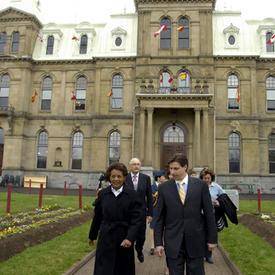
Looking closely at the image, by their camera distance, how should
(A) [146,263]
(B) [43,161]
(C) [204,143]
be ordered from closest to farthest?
(A) [146,263]
(C) [204,143]
(B) [43,161]

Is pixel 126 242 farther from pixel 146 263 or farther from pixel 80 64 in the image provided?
pixel 80 64

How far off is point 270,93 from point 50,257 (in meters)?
28.2

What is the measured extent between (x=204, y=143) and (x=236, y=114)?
5.29 m

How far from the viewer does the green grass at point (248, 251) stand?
266 inches

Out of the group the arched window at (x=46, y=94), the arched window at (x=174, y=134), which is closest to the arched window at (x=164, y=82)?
the arched window at (x=174, y=134)

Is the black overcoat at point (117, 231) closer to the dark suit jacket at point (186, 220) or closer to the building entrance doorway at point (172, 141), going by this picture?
the dark suit jacket at point (186, 220)

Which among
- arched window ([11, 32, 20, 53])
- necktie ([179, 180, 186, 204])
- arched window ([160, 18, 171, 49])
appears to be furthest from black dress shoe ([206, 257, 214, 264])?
arched window ([11, 32, 20, 53])

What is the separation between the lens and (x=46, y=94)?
32438 mm

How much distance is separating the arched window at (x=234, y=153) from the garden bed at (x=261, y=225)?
15.9 meters

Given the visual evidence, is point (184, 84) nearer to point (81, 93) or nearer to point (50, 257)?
point (81, 93)

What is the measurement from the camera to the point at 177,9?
30438mm

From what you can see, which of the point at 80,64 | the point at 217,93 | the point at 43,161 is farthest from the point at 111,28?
the point at 43,161

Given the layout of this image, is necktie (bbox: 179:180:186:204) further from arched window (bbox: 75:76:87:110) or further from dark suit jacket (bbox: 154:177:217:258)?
arched window (bbox: 75:76:87:110)

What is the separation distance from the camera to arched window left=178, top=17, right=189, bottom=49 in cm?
3038
